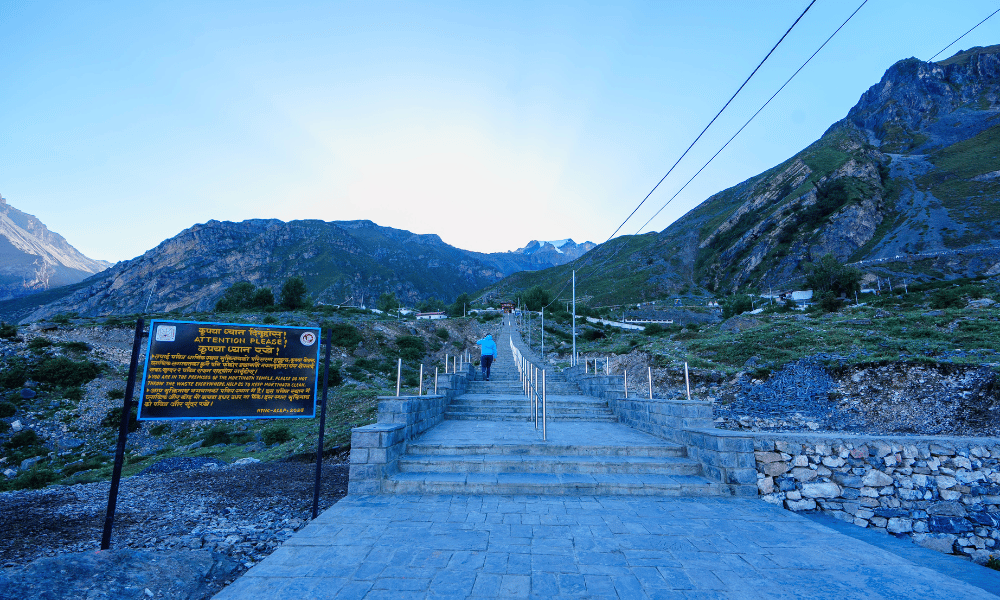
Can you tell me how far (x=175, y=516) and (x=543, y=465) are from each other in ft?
19.9

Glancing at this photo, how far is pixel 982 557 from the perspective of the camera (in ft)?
17.4

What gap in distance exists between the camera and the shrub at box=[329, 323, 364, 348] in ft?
101

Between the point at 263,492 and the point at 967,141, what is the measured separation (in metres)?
166

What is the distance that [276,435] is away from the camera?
1403 centimetres

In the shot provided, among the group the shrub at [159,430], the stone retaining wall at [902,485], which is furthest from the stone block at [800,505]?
the shrub at [159,430]

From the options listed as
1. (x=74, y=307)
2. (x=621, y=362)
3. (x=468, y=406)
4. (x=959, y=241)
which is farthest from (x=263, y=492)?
(x=74, y=307)

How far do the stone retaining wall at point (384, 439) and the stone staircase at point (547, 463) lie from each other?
197 millimetres

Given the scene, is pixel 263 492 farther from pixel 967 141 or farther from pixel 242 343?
pixel 967 141

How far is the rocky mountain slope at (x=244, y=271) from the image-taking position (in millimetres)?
122875

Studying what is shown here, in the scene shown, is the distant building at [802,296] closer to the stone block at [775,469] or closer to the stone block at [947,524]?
the stone block at [947,524]

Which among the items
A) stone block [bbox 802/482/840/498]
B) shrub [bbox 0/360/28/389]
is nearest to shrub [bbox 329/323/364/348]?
shrub [bbox 0/360/28/389]

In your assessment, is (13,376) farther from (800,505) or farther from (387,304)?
(387,304)

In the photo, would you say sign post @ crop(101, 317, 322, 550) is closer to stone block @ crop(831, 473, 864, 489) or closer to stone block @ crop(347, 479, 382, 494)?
stone block @ crop(347, 479, 382, 494)

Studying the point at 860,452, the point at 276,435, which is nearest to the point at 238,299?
the point at 276,435
